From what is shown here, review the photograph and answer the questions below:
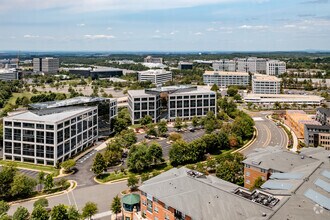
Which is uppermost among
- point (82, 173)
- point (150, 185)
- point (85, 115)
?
point (85, 115)

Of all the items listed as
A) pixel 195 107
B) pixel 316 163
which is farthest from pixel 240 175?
pixel 195 107

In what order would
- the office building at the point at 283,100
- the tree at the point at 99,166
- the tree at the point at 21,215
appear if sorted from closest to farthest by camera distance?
1. the tree at the point at 21,215
2. the tree at the point at 99,166
3. the office building at the point at 283,100

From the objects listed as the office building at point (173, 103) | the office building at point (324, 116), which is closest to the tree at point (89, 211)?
the office building at point (173, 103)

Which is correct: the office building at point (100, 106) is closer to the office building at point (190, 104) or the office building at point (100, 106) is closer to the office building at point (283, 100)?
the office building at point (190, 104)

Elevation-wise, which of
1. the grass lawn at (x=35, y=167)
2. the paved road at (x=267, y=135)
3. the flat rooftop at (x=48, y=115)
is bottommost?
the grass lawn at (x=35, y=167)

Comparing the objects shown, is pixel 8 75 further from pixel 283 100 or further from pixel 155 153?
pixel 155 153

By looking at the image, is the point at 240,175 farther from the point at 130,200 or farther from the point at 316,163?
the point at 130,200
